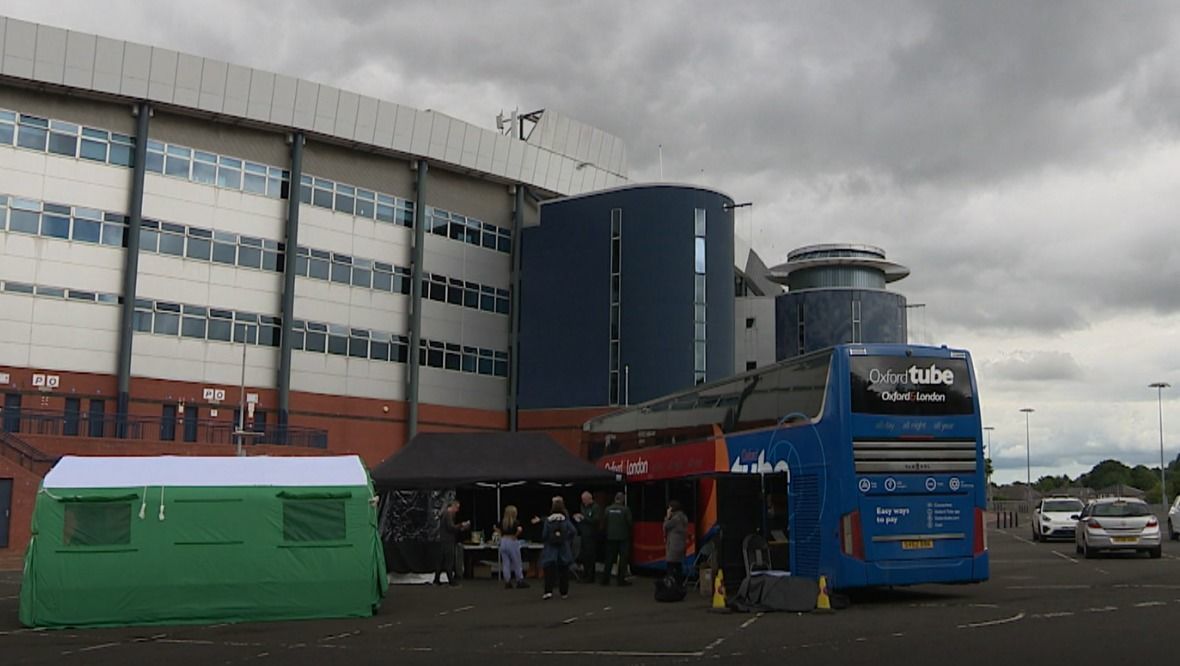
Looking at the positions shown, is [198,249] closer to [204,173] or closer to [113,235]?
[204,173]

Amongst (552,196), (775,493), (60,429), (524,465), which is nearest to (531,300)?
(552,196)

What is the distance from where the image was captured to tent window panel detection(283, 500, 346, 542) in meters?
17.8

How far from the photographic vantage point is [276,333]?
48656 millimetres

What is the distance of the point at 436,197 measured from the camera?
5459 centimetres

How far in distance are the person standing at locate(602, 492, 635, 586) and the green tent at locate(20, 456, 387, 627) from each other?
604 cm

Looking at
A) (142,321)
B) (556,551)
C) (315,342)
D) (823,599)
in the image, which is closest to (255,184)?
(315,342)

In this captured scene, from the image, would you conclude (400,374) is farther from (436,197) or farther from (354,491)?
(354,491)

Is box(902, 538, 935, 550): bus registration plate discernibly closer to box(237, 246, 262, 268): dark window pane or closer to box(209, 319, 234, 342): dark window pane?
box(209, 319, 234, 342): dark window pane

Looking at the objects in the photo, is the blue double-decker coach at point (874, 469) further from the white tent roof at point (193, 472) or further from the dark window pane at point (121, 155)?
the dark window pane at point (121, 155)

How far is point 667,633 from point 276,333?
36.8m

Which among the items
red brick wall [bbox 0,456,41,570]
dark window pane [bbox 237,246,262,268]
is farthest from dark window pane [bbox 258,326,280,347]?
red brick wall [bbox 0,456,41,570]

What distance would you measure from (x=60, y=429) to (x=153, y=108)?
13065 mm

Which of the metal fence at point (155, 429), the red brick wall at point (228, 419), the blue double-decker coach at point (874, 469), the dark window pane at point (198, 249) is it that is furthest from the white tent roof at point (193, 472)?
the dark window pane at point (198, 249)

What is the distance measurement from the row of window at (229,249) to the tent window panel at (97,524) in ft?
94.1
